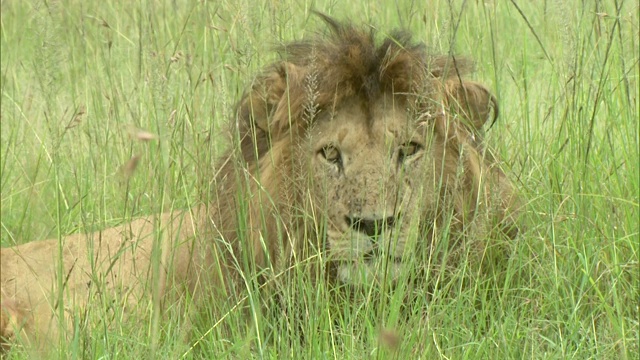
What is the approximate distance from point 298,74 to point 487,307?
95 cm

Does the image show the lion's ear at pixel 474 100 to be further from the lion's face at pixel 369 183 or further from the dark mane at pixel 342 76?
the lion's face at pixel 369 183

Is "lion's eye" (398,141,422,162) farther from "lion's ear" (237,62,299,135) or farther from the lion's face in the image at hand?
"lion's ear" (237,62,299,135)

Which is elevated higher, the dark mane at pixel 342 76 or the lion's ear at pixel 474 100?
the dark mane at pixel 342 76

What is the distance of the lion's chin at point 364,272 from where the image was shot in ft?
10.4

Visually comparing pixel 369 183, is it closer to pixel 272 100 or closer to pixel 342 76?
pixel 342 76

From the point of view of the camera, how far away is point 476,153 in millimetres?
3682

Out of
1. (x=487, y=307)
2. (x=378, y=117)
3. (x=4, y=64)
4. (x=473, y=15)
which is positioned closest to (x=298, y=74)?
(x=378, y=117)

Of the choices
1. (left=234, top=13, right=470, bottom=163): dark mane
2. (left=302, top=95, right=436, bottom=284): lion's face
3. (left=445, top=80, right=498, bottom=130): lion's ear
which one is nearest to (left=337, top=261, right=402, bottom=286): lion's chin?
(left=302, top=95, right=436, bottom=284): lion's face

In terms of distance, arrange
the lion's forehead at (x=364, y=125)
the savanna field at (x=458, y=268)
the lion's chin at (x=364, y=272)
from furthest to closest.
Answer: the lion's forehead at (x=364, y=125) → the lion's chin at (x=364, y=272) → the savanna field at (x=458, y=268)

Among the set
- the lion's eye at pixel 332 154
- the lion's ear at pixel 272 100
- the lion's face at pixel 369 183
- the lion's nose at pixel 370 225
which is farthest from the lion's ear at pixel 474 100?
the lion's nose at pixel 370 225

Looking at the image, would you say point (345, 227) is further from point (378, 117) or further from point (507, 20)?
point (507, 20)

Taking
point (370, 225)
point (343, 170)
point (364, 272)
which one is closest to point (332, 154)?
point (343, 170)

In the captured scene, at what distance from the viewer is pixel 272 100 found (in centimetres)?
373

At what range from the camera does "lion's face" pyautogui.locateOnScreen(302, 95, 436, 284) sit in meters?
3.19
